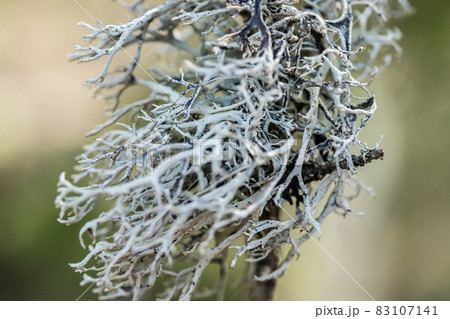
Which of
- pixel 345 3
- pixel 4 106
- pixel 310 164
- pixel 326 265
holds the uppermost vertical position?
pixel 4 106

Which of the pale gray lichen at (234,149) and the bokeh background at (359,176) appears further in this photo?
the bokeh background at (359,176)

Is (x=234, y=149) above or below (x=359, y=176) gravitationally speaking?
below

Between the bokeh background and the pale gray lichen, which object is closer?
the pale gray lichen

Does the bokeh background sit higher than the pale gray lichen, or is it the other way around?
the bokeh background

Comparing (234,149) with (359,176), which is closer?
(234,149)

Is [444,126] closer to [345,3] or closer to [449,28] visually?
[449,28]

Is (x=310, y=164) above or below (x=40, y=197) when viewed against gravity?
below

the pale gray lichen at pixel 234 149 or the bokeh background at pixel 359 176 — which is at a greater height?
the bokeh background at pixel 359 176

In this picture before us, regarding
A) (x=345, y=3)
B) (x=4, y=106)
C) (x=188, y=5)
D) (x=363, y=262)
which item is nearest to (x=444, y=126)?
(x=363, y=262)
